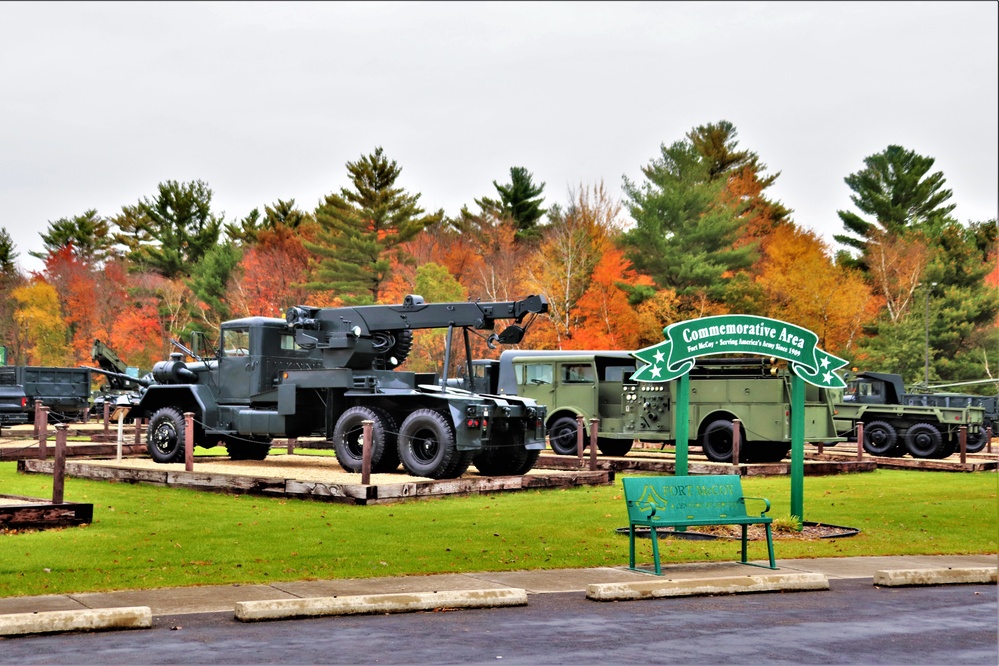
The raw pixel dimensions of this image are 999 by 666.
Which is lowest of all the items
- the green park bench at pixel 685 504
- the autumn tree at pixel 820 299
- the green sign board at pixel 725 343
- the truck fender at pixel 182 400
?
the green park bench at pixel 685 504

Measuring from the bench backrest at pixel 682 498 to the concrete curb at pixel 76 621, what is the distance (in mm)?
4602

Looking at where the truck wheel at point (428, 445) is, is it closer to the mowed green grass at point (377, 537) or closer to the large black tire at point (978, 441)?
the mowed green grass at point (377, 537)

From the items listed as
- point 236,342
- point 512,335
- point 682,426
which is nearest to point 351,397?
point 512,335

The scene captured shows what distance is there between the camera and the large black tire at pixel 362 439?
67.2 feet

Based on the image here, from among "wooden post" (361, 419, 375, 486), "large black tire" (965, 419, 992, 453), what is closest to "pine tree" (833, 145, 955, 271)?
"large black tire" (965, 419, 992, 453)

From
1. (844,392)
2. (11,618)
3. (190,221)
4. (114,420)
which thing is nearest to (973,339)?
(844,392)

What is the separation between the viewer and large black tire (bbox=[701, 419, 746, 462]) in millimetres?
26328

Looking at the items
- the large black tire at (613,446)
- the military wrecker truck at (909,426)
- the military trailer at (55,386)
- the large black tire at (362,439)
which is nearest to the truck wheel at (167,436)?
the large black tire at (362,439)

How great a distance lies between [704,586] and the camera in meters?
10.5

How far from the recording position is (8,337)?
7650 centimetres

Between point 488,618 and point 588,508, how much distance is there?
8213mm

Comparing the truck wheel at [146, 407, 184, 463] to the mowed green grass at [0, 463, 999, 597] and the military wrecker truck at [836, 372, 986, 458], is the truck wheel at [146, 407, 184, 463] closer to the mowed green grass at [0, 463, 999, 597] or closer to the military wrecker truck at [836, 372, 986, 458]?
the mowed green grass at [0, 463, 999, 597]

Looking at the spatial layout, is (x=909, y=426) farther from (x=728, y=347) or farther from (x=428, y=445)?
(x=728, y=347)

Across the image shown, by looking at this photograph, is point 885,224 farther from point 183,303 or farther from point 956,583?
point 956,583
